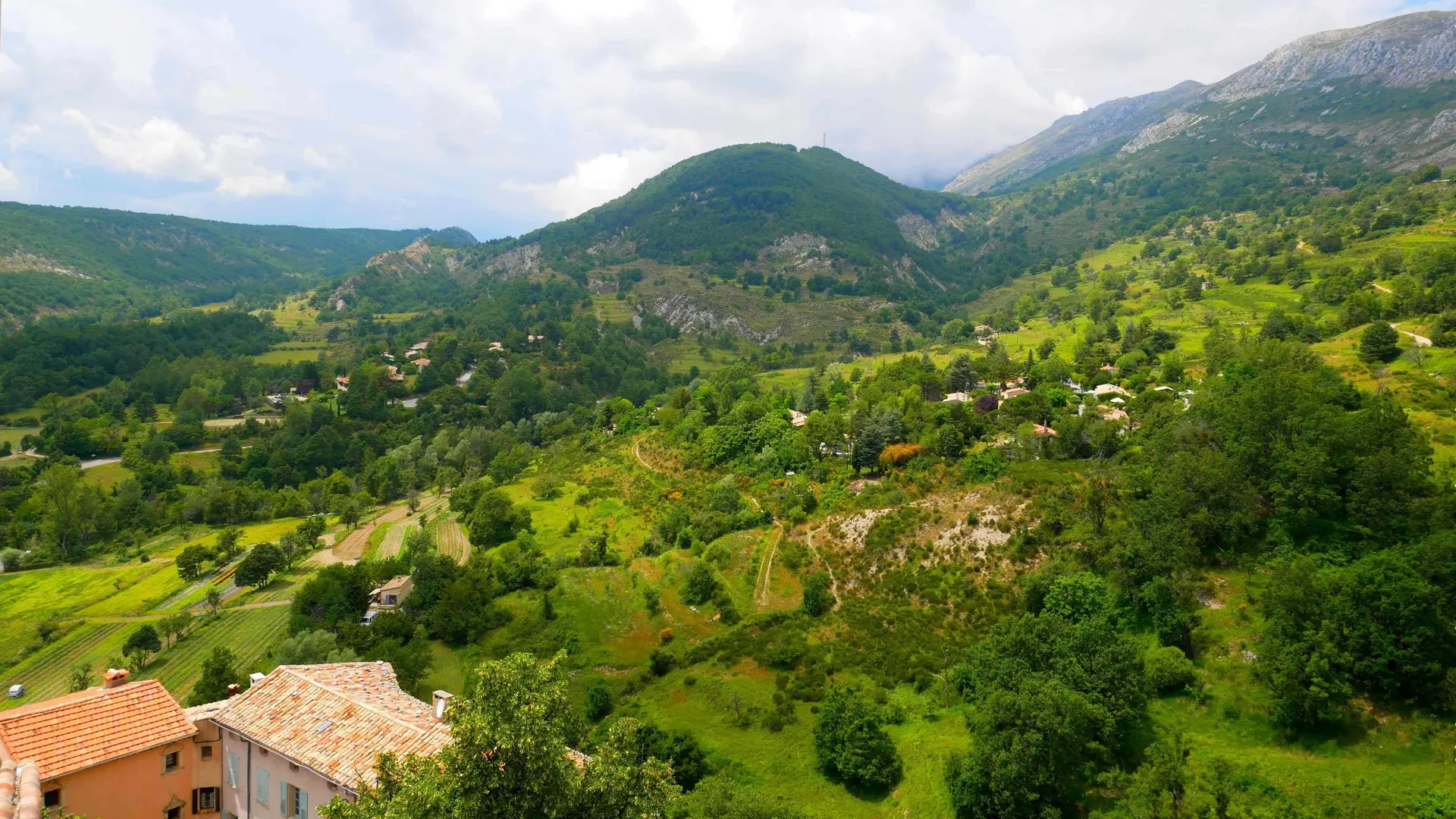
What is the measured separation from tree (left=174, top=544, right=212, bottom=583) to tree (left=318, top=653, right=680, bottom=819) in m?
64.0

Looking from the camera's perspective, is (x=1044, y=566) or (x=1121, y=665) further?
(x=1044, y=566)

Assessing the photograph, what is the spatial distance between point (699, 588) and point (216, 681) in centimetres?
2449

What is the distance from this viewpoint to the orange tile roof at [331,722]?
54.5 feet

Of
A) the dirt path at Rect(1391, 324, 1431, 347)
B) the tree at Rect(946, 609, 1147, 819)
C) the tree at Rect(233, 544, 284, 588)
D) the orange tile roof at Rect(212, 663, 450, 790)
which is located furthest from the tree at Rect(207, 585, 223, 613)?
the dirt path at Rect(1391, 324, 1431, 347)

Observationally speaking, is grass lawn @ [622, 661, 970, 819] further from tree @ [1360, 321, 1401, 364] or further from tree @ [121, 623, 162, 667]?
tree @ [1360, 321, 1401, 364]

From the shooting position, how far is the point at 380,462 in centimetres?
8888

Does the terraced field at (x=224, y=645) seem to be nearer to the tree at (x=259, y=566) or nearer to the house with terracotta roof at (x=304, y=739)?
the tree at (x=259, y=566)

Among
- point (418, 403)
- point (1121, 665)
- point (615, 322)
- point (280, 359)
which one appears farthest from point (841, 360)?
point (280, 359)

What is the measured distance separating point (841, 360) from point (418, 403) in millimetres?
76053

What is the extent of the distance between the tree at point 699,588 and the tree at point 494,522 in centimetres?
2140

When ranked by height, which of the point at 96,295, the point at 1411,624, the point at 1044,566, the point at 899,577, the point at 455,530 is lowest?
the point at 455,530

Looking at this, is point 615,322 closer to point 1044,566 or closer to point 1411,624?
point 1044,566

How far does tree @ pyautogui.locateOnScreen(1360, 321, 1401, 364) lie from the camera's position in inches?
1845

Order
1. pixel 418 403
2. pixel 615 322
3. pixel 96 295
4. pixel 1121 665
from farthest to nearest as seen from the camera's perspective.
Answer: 1. pixel 96 295
2. pixel 615 322
3. pixel 418 403
4. pixel 1121 665
